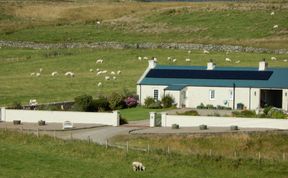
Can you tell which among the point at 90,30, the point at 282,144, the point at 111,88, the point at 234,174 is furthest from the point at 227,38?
the point at 234,174

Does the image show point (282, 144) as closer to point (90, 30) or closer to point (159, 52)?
point (159, 52)

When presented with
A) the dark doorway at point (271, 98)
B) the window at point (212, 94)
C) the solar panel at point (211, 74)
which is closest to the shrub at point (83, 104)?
the solar panel at point (211, 74)

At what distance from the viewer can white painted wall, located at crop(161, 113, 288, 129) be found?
61.8 meters

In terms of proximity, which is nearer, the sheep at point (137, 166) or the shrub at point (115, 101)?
the sheep at point (137, 166)

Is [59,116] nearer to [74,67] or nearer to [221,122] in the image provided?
[221,122]

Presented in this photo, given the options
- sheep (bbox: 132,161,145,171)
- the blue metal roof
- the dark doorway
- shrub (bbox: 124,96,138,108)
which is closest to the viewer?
sheep (bbox: 132,161,145,171)

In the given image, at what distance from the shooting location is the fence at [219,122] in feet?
203

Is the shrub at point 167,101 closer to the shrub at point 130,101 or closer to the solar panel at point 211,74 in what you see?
the shrub at point 130,101

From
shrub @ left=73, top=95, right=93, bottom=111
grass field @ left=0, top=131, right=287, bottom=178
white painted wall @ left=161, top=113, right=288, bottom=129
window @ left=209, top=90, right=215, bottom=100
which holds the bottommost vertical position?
grass field @ left=0, top=131, right=287, bottom=178

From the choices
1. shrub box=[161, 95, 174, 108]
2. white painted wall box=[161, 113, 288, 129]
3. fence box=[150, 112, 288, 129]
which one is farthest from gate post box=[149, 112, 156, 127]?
shrub box=[161, 95, 174, 108]

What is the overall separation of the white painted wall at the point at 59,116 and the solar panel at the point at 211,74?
13.8 m

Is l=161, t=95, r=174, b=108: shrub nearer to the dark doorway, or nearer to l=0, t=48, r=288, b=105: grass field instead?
the dark doorway

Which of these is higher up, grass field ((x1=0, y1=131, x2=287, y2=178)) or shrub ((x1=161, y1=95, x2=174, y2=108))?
shrub ((x1=161, y1=95, x2=174, y2=108))

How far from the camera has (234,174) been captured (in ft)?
157
